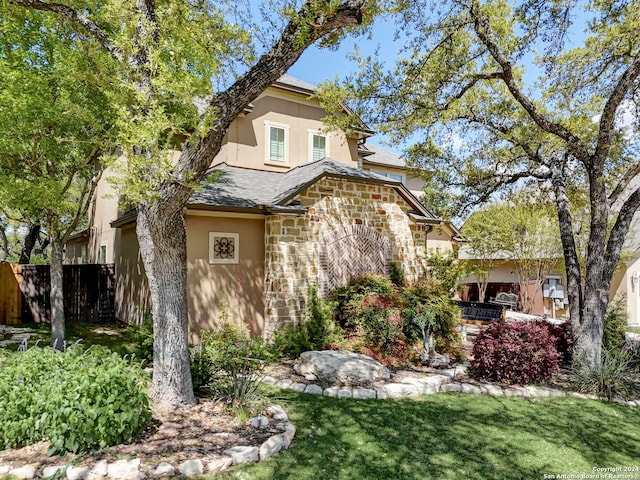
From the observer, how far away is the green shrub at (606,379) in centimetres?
740

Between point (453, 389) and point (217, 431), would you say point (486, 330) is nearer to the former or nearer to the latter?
point (453, 389)

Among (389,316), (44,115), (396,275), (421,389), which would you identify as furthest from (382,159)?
(44,115)

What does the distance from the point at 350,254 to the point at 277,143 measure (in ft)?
17.7

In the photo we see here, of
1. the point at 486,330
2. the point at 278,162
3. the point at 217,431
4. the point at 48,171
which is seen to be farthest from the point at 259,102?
the point at 217,431

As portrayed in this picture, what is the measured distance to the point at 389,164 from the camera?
67.9ft

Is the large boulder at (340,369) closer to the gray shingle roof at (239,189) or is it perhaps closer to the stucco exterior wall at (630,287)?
the gray shingle roof at (239,189)

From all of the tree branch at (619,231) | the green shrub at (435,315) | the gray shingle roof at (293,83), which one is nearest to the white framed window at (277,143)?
the gray shingle roof at (293,83)

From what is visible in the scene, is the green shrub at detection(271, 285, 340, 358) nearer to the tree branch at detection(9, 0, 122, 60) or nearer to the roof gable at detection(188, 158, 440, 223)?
the roof gable at detection(188, 158, 440, 223)

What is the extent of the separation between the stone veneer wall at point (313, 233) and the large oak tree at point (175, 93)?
4295 millimetres

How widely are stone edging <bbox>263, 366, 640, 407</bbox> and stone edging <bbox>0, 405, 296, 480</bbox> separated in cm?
237

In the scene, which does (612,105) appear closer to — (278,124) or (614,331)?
(614,331)

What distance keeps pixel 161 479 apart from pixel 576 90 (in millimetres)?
10644

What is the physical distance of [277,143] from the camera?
45.5 feet

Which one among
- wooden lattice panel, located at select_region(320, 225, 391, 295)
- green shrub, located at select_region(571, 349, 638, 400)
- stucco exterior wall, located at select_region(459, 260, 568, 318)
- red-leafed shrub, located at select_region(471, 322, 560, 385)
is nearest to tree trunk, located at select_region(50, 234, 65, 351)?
wooden lattice panel, located at select_region(320, 225, 391, 295)
